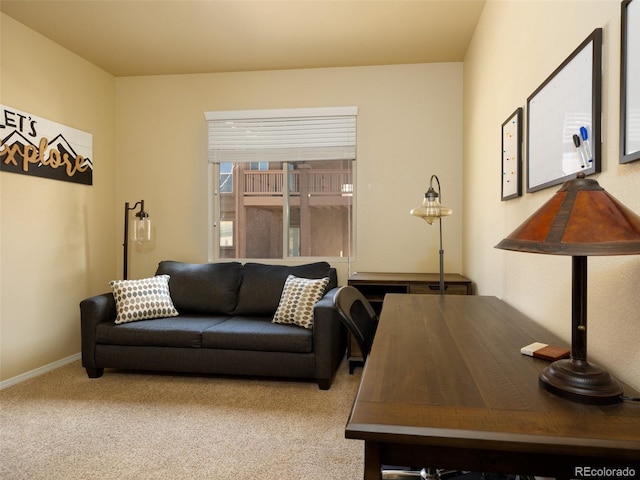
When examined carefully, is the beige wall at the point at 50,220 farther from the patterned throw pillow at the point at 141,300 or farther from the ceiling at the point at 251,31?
the patterned throw pillow at the point at 141,300

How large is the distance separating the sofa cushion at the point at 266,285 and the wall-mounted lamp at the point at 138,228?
116cm

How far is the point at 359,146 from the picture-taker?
3.77 metres

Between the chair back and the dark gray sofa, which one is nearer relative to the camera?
the chair back

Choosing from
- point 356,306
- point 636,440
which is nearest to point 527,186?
point 356,306

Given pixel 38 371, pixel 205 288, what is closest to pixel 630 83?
pixel 205 288

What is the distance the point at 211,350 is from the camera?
9.68 ft

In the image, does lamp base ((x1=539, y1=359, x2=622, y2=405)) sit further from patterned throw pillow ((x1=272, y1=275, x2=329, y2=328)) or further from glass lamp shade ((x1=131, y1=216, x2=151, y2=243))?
glass lamp shade ((x1=131, y1=216, x2=151, y2=243))

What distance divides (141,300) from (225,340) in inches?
33.6

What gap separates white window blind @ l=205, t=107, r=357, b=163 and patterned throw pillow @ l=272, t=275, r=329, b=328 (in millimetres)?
1297

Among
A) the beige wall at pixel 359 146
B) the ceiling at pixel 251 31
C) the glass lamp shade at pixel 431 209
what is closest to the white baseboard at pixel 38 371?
the beige wall at pixel 359 146

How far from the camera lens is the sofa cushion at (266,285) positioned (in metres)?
3.45

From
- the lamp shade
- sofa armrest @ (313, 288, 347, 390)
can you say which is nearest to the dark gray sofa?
sofa armrest @ (313, 288, 347, 390)

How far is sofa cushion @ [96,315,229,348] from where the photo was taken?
2.96 metres

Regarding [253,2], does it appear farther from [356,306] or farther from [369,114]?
[356,306]
